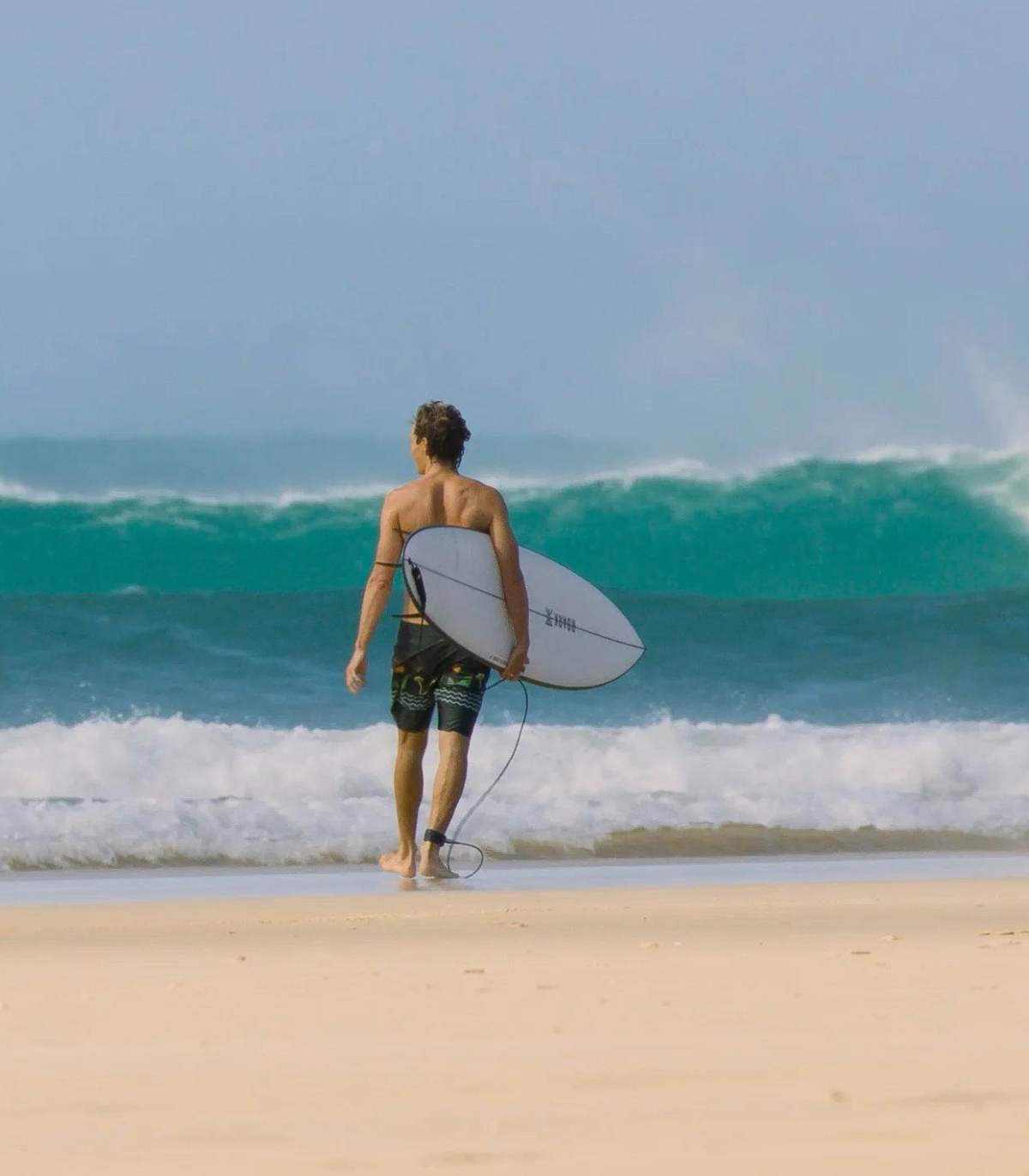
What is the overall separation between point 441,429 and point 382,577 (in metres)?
0.49

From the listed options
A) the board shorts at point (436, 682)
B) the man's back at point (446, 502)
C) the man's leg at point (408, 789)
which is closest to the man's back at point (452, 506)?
the man's back at point (446, 502)

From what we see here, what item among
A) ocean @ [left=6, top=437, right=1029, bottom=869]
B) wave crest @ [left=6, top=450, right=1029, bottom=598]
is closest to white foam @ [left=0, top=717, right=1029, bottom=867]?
ocean @ [left=6, top=437, right=1029, bottom=869]

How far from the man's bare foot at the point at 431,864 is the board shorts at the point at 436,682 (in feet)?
1.22

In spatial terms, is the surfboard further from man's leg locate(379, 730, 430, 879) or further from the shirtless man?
man's leg locate(379, 730, 430, 879)

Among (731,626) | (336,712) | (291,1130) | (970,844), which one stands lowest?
(291,1130)

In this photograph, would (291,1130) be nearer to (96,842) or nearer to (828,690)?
(96,842)

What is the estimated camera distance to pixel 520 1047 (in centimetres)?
263

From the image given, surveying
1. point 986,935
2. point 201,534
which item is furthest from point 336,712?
point 986,935

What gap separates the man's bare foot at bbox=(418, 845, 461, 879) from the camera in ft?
18.9

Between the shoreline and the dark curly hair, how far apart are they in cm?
135

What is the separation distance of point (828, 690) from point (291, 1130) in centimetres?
1786

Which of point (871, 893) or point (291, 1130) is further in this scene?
point (871, 893)

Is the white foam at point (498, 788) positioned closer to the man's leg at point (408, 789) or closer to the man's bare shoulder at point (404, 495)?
the man's leg at point (408, 789)

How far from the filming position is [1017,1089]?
2281mm
